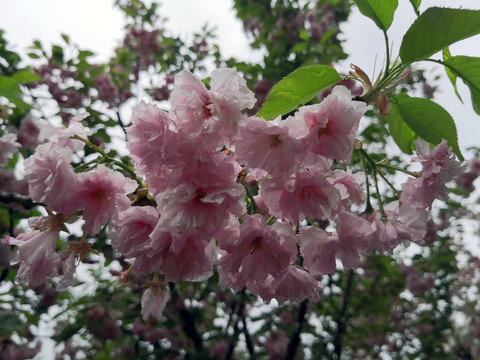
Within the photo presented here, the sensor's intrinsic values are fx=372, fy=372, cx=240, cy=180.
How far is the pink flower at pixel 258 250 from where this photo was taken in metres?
0.82

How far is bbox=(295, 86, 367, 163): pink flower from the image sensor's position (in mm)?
759

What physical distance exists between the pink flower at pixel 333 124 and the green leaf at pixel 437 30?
11.6 inches

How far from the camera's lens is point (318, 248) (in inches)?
36.9

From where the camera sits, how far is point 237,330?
365cm

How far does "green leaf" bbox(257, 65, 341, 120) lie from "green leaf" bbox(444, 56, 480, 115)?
12.7 inches

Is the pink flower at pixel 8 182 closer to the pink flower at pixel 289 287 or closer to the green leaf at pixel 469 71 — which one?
the pink flower at pixel 289 287

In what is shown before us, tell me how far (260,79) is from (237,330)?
2.41 metres

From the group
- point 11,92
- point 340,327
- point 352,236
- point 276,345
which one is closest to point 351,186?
point 352,236

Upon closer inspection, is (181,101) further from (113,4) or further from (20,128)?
(113,4)

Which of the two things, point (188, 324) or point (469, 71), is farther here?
point (188, 324)

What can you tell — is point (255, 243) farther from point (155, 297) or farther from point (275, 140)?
point (155, 297)

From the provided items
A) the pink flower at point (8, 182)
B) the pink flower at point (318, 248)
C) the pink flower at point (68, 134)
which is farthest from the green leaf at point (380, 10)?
the pink flower at point (8, 182)

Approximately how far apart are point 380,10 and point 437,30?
0.20 m

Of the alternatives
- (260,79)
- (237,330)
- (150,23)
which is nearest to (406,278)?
(237,330)
